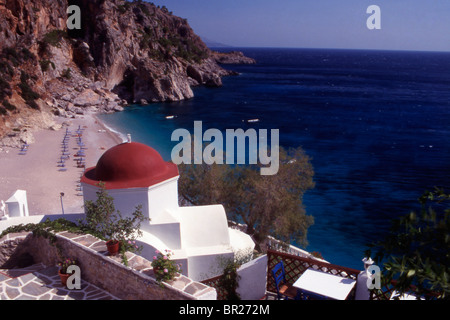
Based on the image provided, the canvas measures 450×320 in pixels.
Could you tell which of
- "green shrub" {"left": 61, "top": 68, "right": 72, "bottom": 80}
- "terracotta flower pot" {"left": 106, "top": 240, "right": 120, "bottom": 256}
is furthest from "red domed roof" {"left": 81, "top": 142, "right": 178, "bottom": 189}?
"green shrub" {"left": 61, "top": 68, "right": 72, "bottom": 80}

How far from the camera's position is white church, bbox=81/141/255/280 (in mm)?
9430

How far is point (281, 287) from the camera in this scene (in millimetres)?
7465

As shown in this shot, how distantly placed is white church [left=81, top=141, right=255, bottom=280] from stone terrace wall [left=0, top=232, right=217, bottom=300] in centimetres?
175

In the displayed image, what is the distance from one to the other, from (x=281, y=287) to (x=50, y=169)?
961 inches

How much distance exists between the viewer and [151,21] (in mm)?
79750

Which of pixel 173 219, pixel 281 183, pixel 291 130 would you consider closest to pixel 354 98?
pixel 291 130

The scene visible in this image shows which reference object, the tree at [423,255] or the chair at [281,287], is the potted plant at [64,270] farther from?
the tree at [423,255]

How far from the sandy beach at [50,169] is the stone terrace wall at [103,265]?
823 centimetres

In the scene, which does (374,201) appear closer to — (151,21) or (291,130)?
(291,130)

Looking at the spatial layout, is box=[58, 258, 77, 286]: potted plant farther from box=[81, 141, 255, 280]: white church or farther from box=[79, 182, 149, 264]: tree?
box=[81, 141, 255, 280]: white church

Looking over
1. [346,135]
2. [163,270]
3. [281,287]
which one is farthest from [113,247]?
[346,135]

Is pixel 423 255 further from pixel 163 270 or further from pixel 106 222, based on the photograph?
pixel 106 222
